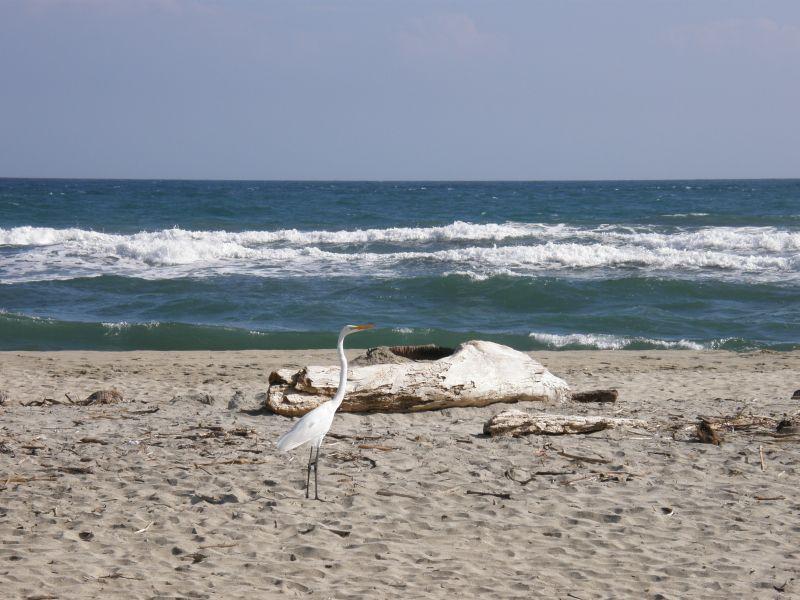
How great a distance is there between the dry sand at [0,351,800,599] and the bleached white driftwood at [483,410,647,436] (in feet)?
0.38

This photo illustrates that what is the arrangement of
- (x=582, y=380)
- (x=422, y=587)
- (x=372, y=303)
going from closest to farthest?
(x=422, y=587) < (x=582, y=380) < (x=372, y=303)

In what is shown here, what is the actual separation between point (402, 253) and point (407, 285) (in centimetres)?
580

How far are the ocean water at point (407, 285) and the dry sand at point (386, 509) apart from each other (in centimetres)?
630

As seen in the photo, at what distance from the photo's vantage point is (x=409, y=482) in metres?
5.93

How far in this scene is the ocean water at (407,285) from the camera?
48.3 ft

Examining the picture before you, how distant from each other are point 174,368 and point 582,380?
5420mm

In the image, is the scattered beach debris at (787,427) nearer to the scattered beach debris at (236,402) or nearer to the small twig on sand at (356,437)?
the small twig on sand at (356,437)

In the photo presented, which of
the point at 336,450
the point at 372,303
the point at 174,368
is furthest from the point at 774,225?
the point at 336,450

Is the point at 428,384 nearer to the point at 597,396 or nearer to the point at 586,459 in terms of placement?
the point at 597,396

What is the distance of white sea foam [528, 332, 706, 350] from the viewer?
46.4 ft

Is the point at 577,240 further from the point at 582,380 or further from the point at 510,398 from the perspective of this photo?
the point at 510,398

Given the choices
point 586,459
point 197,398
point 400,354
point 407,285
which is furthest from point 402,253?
point 586,459

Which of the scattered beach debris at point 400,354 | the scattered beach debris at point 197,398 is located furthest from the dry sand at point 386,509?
the scattered beach debris at point 400,354

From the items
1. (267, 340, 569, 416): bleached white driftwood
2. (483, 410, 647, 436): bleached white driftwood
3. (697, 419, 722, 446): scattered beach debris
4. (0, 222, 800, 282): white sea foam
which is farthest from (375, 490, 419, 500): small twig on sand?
(0, 222, 800, 282): white sea foam
